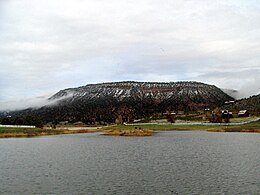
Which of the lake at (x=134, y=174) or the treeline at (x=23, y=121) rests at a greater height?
the treeline at (x=23, y=121)

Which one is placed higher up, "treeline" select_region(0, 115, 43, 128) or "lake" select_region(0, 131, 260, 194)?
"treeline" select_region(0, 115, 43, 128)

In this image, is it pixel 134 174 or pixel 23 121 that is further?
pixel 23 121

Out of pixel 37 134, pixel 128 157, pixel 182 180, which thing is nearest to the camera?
pixel 182 180

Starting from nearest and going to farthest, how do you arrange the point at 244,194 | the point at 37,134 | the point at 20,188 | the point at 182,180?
the point at 244,194 → the point at 20,188 → the point at 182,180 → the point at 37,134

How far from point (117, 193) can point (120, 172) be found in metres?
10.5

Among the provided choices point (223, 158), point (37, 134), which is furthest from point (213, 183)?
point (37, 134)

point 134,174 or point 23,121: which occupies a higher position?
point 23,121

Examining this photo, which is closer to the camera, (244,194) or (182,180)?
(244,194)

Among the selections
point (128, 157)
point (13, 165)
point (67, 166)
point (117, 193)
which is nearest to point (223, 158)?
point (128, 157)

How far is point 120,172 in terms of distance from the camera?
41.1m

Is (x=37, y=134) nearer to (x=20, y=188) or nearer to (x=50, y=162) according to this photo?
(x=50, y=162)

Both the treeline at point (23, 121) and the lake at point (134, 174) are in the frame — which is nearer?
the lake at point (134, 174)

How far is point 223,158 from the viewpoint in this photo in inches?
2024

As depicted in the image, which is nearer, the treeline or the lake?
the lake
